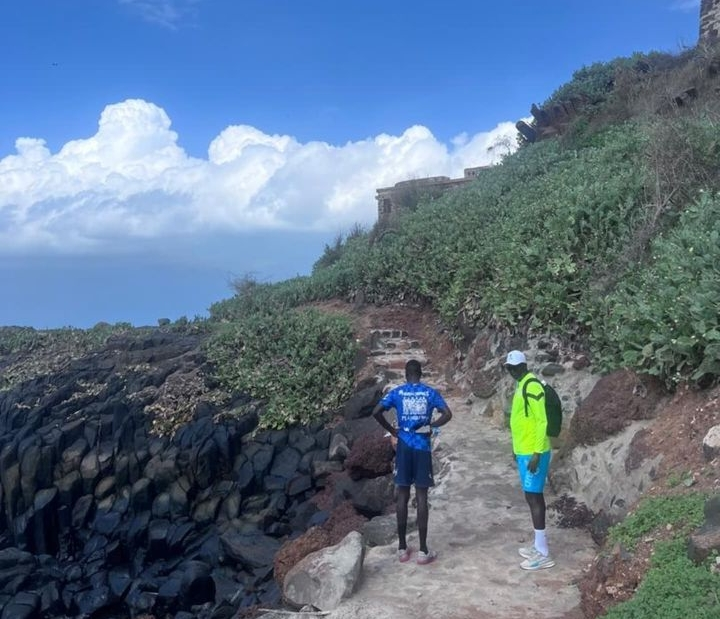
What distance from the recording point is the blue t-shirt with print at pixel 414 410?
23.4 ft

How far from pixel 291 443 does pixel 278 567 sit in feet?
17.2

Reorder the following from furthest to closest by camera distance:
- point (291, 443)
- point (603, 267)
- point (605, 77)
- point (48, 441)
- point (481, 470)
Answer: point (605, 77) → point (48, 441) → point (291, 443) → point (603, 267) → point (481, 470)

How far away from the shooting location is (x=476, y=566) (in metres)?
7.11

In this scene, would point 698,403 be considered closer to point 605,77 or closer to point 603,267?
point 603,267

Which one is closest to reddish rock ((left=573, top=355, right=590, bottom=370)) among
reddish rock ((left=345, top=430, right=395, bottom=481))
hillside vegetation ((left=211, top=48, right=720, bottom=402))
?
hillside vegetation ((left=211, top=48, right=720, bottom=402))

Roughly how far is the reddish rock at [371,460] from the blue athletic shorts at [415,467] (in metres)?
4.01

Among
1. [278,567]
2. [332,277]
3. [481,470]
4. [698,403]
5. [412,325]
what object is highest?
[332,277]

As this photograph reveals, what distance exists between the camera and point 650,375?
321 inches

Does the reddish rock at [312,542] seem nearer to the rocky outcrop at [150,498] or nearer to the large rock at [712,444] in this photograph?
the rocky outcrop at [150,498]

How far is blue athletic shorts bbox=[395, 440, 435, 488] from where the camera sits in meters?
7.11

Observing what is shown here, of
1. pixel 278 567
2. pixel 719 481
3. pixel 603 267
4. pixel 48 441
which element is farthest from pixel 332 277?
pixel 719 481

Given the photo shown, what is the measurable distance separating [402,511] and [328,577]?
0.94m

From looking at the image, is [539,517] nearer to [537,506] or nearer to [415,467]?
[537,506]

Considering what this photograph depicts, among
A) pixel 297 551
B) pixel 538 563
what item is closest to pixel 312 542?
pixel 297 551
